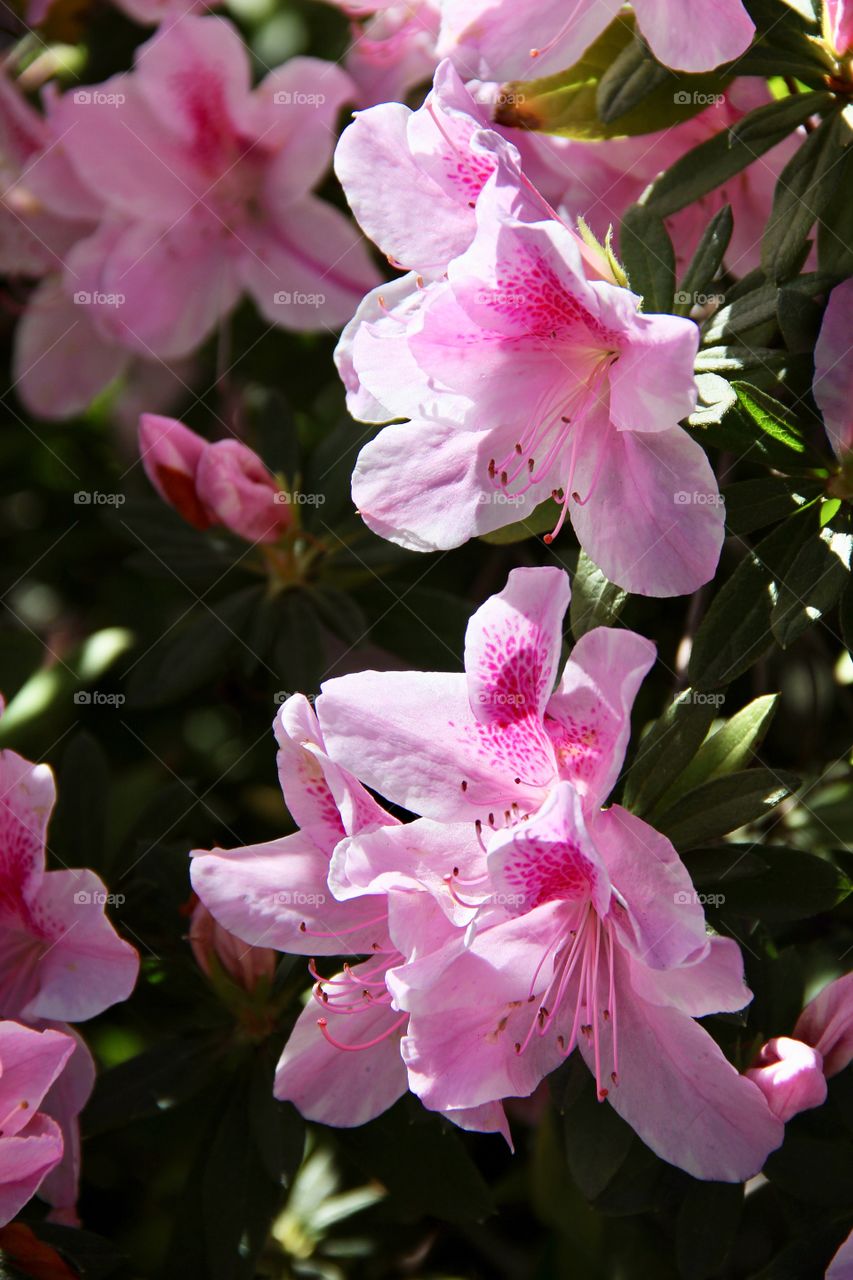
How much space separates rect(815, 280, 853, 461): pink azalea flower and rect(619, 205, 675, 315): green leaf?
0.38 ft

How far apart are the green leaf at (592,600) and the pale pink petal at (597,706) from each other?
72 millimetres

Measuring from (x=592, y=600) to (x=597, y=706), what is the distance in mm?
112

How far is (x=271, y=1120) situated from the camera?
1119 millimetres

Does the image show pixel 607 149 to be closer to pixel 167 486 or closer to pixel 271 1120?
pixel 167 486

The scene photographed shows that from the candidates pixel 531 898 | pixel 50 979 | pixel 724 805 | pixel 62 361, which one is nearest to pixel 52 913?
pixel 50 979

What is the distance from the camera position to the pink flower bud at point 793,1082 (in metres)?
0.88

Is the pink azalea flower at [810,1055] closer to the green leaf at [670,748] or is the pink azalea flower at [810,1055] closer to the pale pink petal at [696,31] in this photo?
the green leaf at [670,748]

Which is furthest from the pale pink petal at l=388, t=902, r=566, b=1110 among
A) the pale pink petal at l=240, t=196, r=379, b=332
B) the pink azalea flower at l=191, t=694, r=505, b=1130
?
the pale pink petal at l=240, t=196, r=379, b=332

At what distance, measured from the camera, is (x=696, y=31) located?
0.86 m

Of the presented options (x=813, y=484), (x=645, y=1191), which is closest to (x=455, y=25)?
(x=813, y=484)

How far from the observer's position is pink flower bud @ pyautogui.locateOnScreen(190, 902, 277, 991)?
1.13m

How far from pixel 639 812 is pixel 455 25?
1.89ft

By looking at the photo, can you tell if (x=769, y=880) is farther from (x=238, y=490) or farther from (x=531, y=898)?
(x=238, y=490)

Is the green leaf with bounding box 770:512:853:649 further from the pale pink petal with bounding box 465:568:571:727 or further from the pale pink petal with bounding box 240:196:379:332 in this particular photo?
the pale pink petal with bounding box 240:196:379:332
